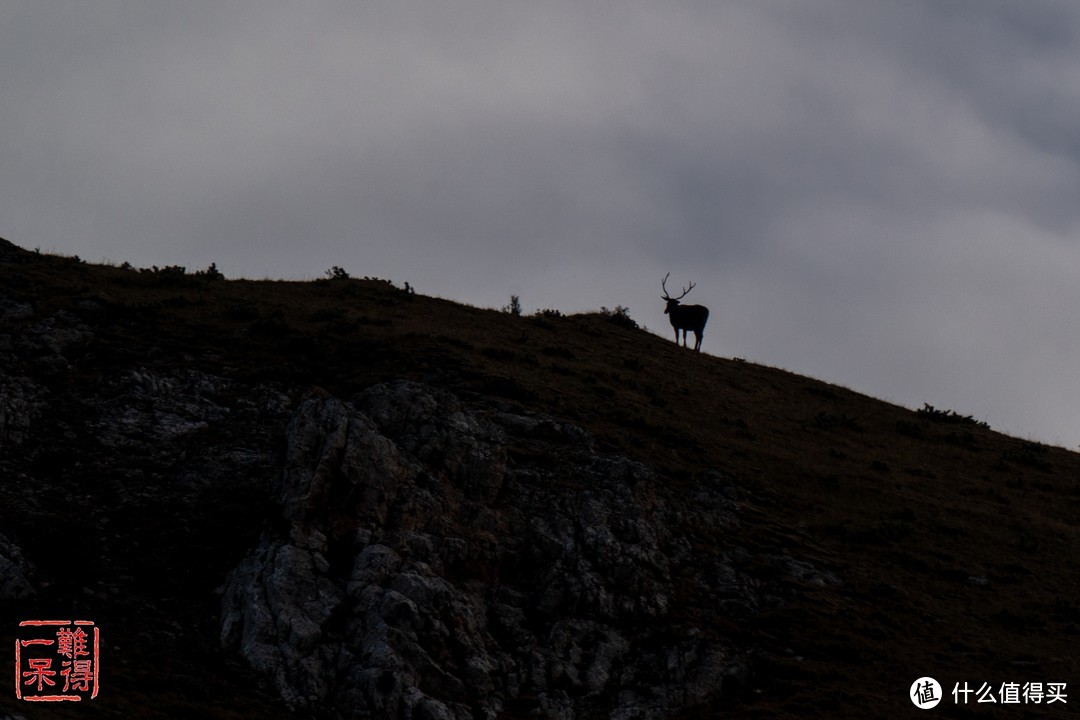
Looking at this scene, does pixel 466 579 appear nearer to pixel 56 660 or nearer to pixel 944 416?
pixel 56 660

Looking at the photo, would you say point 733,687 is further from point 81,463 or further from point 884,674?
point 81,463

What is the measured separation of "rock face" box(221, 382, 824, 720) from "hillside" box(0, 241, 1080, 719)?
8 centimetres

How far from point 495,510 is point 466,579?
1.99 meters

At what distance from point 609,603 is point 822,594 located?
15.7ft

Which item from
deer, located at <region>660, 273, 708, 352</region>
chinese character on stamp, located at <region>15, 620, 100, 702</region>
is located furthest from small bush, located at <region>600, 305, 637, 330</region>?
chinese character on stamp, located at <region>15, 620, 100, 702</region>

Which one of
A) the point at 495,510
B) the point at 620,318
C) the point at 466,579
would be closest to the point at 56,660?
the point at 466,579

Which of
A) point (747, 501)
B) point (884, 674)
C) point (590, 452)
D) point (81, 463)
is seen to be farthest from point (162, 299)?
point (884, 674)

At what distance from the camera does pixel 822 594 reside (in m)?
23.4

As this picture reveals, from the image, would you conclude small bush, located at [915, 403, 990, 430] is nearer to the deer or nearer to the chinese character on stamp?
the deer

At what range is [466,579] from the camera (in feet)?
69.5

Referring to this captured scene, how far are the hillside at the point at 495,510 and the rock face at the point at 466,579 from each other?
77mm

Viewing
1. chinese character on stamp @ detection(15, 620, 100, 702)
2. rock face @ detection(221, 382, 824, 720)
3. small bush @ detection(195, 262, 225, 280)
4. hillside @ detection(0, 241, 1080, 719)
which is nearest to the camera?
chinese character on stamp @ detection(15, 620, 100, 702)

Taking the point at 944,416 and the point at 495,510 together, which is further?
the point at 944,416

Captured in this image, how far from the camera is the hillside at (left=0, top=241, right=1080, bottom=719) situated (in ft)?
64.1
